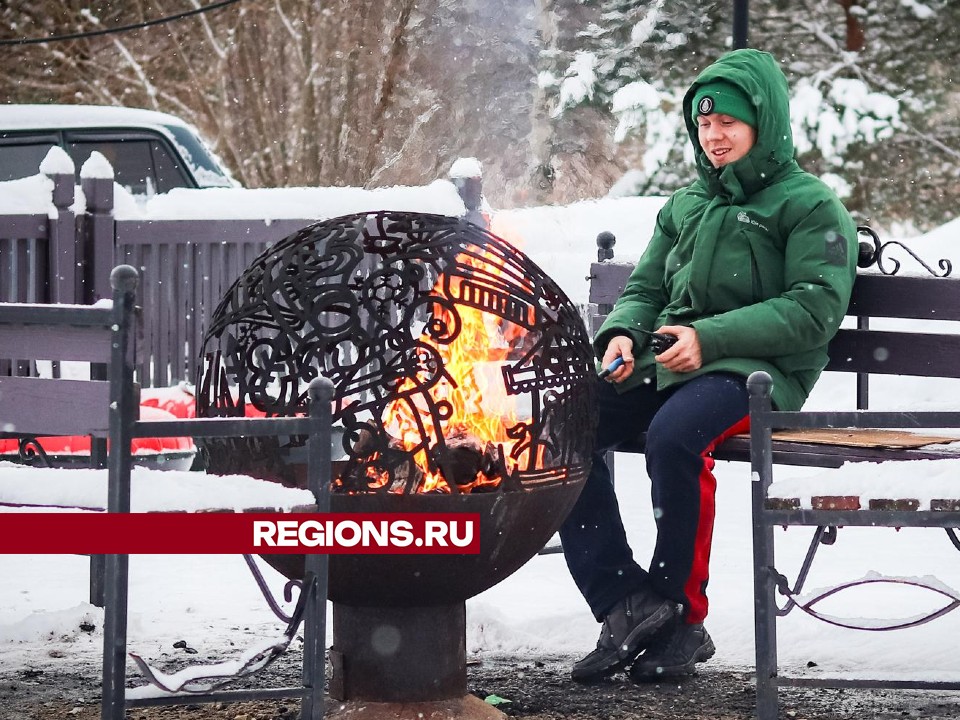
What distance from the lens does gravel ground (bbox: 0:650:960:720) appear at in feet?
12.5

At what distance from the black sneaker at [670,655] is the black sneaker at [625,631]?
0.03 metres

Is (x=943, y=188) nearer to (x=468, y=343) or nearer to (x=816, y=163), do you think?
(x=816, y=163)

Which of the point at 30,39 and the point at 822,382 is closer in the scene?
the point at 822,382

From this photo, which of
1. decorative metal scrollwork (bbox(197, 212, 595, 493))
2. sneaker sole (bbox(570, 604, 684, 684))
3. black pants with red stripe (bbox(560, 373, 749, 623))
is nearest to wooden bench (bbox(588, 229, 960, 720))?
black pants with red stripe (bbox(560, 373, 749, 623))

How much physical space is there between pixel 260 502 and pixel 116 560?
33cm

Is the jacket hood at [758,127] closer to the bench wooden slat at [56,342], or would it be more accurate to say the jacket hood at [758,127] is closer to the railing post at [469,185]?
the bench wooden slat at [56,342]

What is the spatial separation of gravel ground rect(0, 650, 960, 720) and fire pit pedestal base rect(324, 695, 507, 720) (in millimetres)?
184

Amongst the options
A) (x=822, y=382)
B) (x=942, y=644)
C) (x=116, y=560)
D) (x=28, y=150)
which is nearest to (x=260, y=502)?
(x=116, y=560)

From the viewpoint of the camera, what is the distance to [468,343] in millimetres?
3615

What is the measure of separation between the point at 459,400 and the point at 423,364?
0.41ft

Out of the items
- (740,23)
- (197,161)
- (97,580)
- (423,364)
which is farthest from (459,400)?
(740,23)

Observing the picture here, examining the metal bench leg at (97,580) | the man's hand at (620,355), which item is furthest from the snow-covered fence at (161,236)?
the man's hand at (620,355)

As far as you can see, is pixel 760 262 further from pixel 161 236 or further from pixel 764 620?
pixel 161 236

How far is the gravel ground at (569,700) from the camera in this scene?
3.81 m
